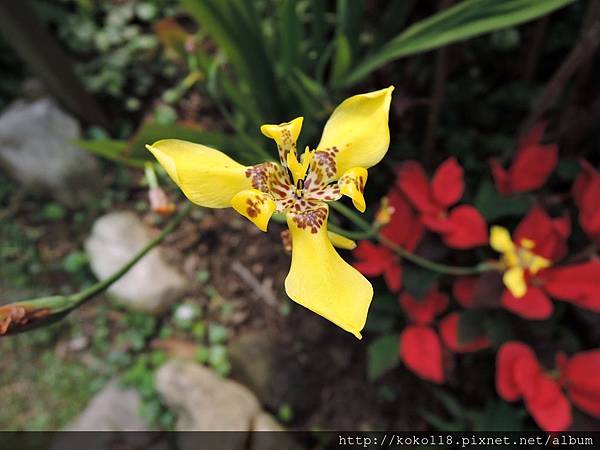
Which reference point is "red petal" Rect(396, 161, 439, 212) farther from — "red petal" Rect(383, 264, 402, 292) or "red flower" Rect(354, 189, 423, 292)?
"red petal" Rect(383, 264, 402, 292)

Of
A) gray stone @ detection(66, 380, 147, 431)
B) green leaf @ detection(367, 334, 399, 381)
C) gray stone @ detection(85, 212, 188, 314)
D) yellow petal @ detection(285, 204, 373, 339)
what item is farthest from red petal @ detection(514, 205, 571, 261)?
gray stone @ detection(66, 380, 147, 431)

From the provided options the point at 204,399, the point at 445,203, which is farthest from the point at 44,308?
the point at 445,203

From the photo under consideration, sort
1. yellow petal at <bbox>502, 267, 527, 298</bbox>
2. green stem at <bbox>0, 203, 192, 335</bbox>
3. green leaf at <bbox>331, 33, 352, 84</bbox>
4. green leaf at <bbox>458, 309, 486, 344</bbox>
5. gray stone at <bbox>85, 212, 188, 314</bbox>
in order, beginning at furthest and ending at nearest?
1. gray stone at <bbox>85, 212, 188, 314</bbox>
2. green leaf at <bbox>458, 309, 486, 344</bbox>
3. green leaf at <bbox>331, 33, 352, 84</bbox>
4. yellow petal at <bbox>502, 267, 527, 298</bbox>
5. green stem at <bbox>0, 203, 192, 335</bbox>

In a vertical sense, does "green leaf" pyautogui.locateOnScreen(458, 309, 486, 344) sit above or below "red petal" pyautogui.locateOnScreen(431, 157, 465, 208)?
below

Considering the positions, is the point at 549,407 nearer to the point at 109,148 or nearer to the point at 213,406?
the point at 213,406

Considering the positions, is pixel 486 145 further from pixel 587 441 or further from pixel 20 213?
pixel 20 213

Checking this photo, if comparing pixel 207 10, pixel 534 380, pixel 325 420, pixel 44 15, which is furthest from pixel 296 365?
pixel 44 15
